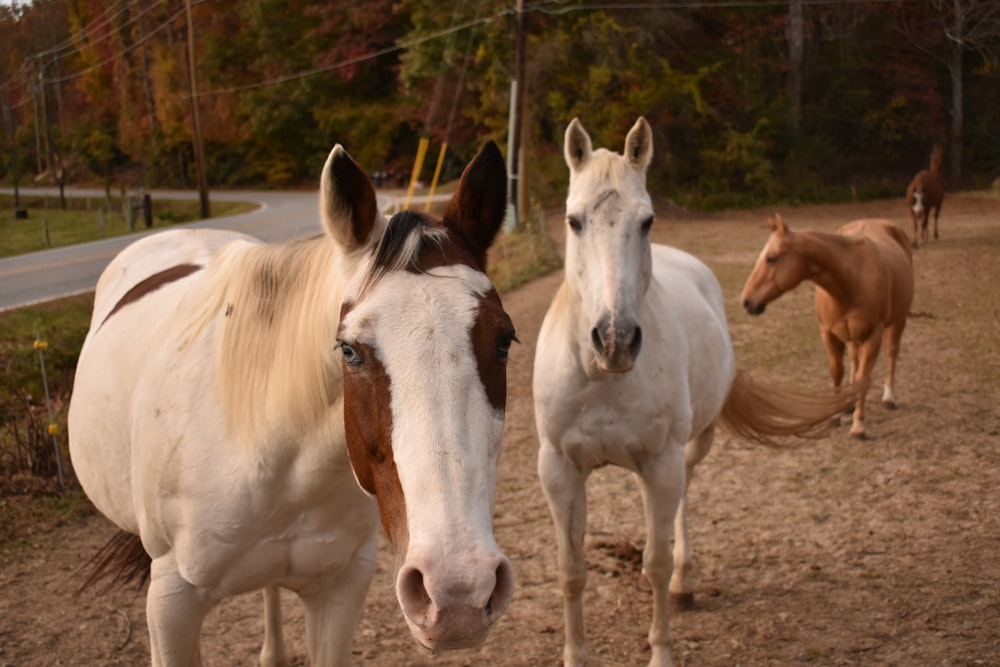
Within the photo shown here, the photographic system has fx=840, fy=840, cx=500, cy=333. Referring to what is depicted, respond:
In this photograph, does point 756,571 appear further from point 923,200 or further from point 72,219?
point 72,219

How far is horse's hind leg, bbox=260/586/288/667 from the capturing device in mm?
3270

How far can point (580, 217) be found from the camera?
332cm

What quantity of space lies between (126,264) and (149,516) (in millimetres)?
1726

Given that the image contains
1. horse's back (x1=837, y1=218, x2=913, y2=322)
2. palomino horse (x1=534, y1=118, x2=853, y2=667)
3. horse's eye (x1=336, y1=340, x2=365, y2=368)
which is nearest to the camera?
horse's eye (x1=336, y1=340, x2=365, y2=368)

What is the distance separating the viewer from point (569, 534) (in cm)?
345

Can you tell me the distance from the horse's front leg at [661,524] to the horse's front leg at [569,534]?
0.28m

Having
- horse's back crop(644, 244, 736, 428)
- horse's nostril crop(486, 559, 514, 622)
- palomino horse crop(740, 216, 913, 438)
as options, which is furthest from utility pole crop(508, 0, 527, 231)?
horse's nostril crop(486, 559, 514, 622)

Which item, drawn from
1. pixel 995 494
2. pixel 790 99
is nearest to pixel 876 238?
pixel 995 494

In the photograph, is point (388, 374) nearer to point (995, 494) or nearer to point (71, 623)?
point (71, 623)

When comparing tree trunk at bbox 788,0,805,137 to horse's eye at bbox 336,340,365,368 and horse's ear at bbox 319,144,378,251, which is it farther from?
horse's eye at bbox 336,340,365,368

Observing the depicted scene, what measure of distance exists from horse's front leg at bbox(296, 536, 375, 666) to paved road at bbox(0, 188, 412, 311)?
181cm

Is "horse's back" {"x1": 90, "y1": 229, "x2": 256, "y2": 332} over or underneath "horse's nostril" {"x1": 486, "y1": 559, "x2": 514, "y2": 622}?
over

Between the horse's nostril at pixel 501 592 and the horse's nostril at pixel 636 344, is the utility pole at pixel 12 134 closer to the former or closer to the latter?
the horse's nostril at pixel 636 344

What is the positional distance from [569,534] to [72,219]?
22588mm
